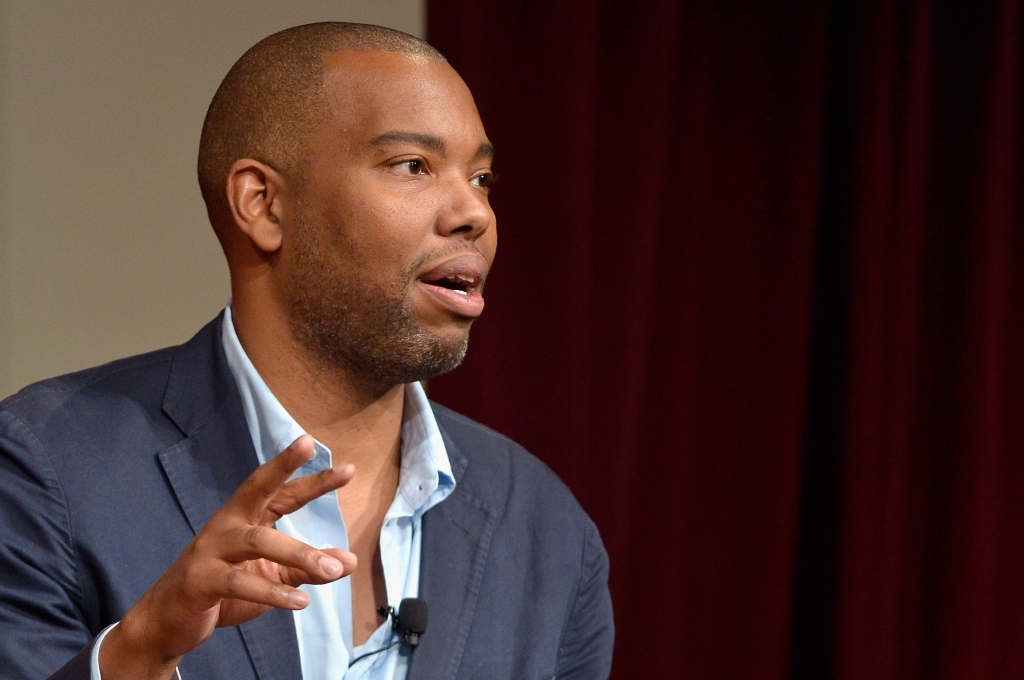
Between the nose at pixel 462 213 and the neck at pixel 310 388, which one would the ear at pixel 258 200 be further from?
the nose at pixel 462 213

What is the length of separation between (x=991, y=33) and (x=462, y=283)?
1449 mm

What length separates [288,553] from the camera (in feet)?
3.24

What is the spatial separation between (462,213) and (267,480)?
0.59m

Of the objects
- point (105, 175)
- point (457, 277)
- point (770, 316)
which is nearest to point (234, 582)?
point (457, 277)

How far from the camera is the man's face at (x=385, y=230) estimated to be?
1.47 m

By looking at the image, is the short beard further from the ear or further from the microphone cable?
the microphone cable

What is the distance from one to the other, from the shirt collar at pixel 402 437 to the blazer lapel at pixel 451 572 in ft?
0.11

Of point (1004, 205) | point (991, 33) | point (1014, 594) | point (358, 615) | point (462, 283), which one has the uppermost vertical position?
point (991, 33)

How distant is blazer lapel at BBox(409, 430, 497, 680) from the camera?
151cm

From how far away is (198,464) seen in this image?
1440 mm

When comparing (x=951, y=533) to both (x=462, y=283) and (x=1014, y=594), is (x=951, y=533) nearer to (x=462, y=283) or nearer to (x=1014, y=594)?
(x=1014, y=594)

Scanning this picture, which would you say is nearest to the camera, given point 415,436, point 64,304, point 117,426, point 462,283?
point 117,426

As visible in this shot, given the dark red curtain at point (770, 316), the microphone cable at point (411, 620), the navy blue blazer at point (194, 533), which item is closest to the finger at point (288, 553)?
the navy blue blazer at point (194, 533)

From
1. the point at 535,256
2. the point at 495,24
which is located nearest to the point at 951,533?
the point at 535,256
